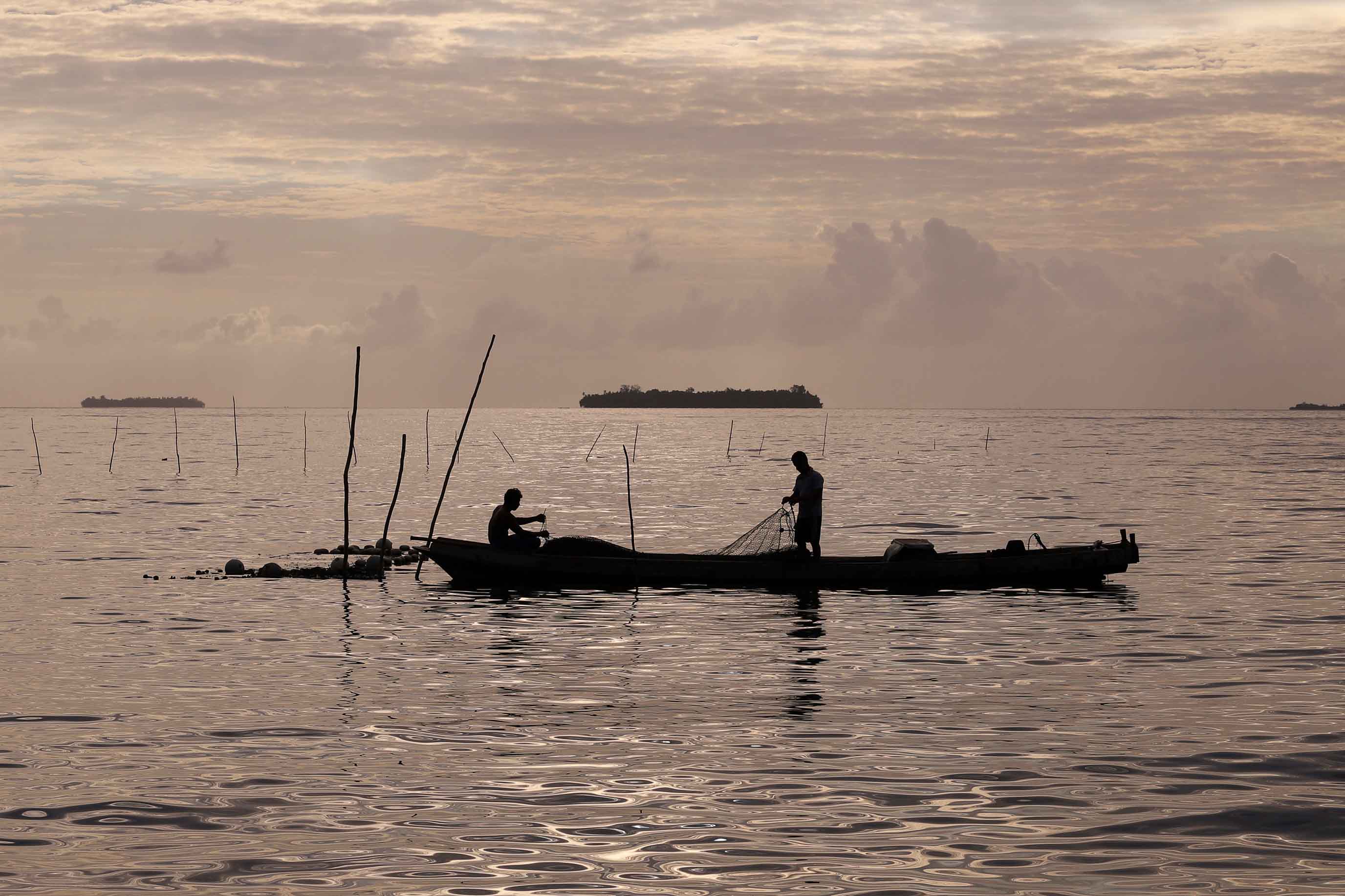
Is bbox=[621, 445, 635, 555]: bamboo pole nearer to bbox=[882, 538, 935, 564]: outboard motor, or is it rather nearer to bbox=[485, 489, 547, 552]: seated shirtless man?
bbox=[485, 489, 547, 552]: seated shirtless man

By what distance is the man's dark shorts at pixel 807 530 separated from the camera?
24.2 metres

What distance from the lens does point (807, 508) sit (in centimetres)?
2412

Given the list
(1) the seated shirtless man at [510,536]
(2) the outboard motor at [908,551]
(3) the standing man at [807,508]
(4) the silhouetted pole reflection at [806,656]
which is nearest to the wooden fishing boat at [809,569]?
(2) the outboard motor at [908,551]

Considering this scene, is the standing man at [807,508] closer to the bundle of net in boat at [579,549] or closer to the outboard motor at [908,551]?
the outboard motor at [908,551]

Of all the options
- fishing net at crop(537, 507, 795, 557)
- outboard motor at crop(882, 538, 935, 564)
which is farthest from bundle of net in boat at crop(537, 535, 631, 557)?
outboard motor at crop(882, 538, 935, 564)

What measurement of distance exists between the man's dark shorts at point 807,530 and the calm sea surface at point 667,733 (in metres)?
1.13

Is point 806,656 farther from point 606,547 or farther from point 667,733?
point 606,547

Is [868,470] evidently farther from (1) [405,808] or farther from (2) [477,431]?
(2) [477,431]

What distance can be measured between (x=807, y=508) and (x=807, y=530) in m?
0.41

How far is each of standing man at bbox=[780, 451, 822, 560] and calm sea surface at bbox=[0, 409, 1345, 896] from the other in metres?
1.13

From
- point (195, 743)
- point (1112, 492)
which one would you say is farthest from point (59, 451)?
point (195, 743)

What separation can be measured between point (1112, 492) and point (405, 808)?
49656mm

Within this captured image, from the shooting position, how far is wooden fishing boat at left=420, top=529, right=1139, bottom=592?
2419cm

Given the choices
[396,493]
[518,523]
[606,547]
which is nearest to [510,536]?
[518,523]
